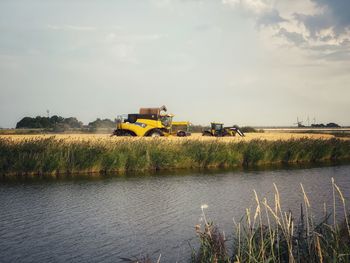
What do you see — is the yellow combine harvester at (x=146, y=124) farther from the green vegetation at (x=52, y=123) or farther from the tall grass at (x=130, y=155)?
the green vegetation at (x=52, y=123)

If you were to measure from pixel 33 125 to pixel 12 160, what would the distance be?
285 feet

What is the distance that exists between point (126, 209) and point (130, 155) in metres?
11.7

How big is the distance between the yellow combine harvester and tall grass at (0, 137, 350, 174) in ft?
37.3

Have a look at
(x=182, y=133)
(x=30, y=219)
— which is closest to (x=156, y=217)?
(x=30, y=219)

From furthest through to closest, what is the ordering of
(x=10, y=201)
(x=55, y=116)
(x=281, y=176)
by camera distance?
(x=55, y=116), (x=281, y=176), (x=10, y=201)

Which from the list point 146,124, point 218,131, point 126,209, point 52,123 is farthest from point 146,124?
point 52,123

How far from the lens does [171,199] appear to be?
1709 cm

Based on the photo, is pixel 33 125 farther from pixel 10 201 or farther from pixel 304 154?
pixel 10 201

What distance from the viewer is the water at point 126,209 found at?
10531mm

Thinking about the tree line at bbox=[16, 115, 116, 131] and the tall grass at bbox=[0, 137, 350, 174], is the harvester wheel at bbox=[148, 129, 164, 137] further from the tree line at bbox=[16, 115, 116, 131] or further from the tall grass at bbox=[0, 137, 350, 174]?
the tree line at bbox=[16, 115, 116, 131]

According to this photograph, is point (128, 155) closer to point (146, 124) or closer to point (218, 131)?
point (146, 124)

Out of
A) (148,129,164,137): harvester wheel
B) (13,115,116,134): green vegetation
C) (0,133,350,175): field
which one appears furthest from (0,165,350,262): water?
(13,115,116,134): green vegetation

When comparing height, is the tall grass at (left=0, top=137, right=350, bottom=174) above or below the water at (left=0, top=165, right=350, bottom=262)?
above

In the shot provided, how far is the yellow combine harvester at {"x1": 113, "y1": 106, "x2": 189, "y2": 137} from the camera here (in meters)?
41.1
